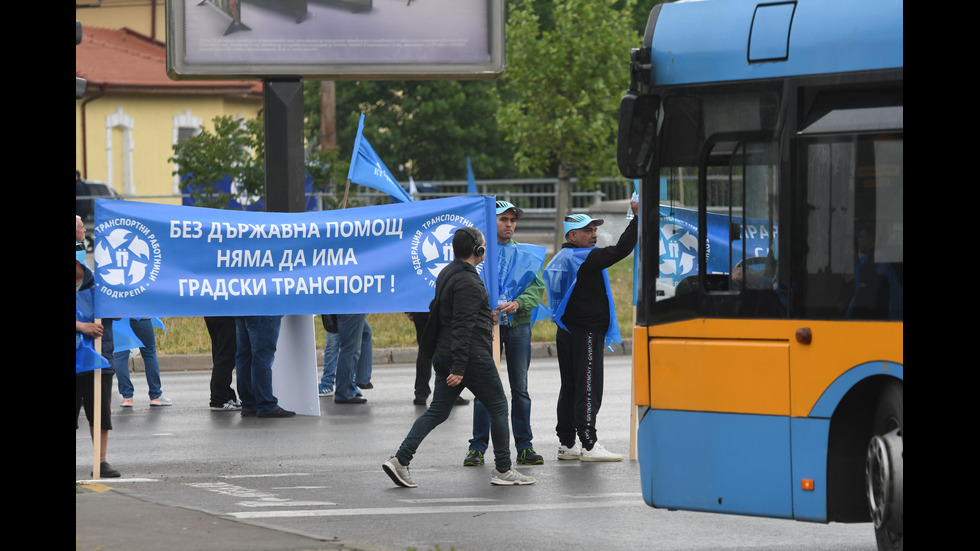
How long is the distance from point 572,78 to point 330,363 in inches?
714

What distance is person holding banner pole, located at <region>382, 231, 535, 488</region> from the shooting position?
916 cm

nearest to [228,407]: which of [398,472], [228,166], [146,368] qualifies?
[146,368]

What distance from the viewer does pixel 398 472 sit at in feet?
30.9

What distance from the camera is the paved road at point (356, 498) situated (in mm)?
7539

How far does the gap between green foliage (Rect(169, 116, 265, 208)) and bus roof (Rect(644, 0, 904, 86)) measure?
12.5 m

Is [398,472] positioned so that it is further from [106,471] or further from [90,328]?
[90,328]

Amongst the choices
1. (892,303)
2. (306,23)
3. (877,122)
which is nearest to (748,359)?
(892,303)

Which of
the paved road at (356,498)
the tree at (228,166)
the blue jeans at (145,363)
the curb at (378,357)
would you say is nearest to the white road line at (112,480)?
the paved road at (356,498)

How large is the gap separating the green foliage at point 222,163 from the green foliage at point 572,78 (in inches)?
531

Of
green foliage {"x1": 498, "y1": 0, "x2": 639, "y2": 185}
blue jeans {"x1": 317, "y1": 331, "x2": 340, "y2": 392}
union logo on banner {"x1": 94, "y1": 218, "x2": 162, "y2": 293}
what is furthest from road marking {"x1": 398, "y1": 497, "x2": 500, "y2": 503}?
green foliage {"x1": 498, "y1": 0, "x2": 639, "y2": 185}

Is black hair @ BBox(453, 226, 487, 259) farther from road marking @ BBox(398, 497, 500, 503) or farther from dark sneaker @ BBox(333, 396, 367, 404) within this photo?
dark sneaker @ BBox(333, 396, 367, 404)

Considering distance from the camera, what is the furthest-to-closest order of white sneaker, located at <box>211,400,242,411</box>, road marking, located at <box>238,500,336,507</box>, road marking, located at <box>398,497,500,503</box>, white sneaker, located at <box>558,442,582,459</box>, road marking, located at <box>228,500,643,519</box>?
white sneaker, located at <box>211,400,242,411</box>
white sneaker, located at <box>558,442,582,459</box>
road marking, located at <box>398,497,500,503</box>
road marking, located at <box>238,500,336,507</box>
road marking, located at <box>228,500,643,519</box>

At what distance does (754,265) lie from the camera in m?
6.94
